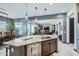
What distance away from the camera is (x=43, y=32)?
290cm

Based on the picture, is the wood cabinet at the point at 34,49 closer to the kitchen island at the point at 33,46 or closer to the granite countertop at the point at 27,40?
the kitchen island at the point at 33,46

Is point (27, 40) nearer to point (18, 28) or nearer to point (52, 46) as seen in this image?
point (18, 28)

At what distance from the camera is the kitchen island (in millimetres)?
2719

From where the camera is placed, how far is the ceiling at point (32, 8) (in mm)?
2770

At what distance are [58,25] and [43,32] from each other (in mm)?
460

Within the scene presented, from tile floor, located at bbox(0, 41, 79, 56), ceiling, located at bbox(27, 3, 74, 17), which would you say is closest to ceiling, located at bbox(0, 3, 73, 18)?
ceiling, located at bbox(27, 3, 74, 17)

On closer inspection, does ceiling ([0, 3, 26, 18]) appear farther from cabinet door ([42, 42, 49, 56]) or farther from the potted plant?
cabinet door ([42, 42, 49, 56])

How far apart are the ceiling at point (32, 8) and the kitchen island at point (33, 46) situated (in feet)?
2.06

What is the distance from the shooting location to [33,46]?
9.52 ft

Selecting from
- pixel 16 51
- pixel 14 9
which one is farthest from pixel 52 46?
pixel 14 9

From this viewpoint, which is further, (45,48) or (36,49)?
(45,48)

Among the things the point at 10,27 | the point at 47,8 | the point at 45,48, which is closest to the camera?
the point at 10,27

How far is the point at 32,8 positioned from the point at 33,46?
1.02 meters

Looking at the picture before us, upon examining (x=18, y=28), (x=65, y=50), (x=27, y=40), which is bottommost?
(x=65, y=50)
